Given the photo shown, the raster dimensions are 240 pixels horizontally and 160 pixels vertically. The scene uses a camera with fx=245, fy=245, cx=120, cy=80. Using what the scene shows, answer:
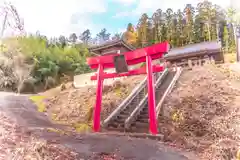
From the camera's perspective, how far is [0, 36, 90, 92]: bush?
9.16 feet

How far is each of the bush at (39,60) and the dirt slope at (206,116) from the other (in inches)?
65.6

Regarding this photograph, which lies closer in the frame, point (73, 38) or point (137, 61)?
point (73, 38)

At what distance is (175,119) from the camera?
3.75m

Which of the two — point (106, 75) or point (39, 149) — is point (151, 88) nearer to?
point (106, 75)

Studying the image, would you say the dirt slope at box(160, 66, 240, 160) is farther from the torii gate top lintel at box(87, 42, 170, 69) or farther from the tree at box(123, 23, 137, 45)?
the tree at box(123, 23, 137, 45)

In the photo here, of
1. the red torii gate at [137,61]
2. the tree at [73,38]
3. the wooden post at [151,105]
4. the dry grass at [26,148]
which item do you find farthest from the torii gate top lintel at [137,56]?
the dry grass at [26,148]

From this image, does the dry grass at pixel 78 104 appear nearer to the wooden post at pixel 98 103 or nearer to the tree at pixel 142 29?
the wooden post at pixel 98 103

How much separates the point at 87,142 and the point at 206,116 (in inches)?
72.7

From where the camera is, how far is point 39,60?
298cm

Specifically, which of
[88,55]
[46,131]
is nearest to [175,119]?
[88,55]

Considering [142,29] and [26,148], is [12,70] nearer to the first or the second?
[26,148]

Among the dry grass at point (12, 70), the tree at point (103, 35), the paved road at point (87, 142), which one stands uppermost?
the tree at point (103, 35)

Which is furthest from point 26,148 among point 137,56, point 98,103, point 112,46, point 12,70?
point 112,46

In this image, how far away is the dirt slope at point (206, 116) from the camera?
2763mm
